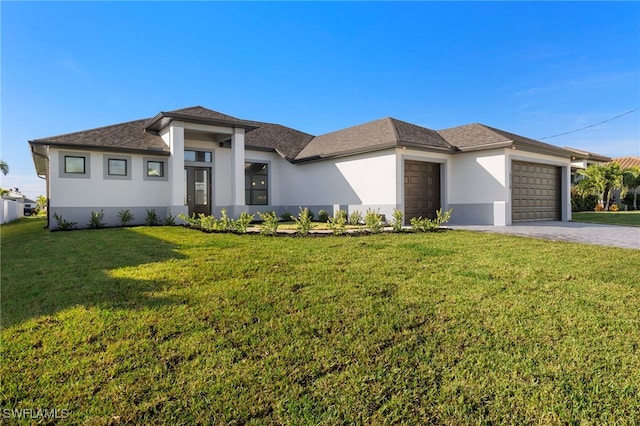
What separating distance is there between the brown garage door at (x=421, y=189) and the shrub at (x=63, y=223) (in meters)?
A: 13.6

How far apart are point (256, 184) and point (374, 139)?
7.01 meters

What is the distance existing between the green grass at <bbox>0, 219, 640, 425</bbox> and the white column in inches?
334

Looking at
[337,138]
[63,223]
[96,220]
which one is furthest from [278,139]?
[63,223]

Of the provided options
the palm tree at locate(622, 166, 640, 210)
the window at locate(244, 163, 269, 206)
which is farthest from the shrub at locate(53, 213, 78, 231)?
the palm tree at locate(622, 166, 640, 210)

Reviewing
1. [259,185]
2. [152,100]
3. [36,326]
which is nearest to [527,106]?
[259,185]

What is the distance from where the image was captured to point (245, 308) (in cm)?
415

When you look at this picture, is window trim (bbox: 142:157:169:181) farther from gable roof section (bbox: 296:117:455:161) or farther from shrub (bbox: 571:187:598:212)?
shrub (bbox: 571:187:598:212)

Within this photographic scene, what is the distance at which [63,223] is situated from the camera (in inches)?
516

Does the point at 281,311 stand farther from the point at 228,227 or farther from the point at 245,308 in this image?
the point at 228,227

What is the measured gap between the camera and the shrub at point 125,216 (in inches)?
559

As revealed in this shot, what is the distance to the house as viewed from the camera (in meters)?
13.8

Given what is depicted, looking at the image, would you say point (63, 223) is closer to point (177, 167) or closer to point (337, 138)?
point (177, 167)

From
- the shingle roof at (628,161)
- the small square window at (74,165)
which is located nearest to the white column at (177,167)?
the small square window at (74,165)

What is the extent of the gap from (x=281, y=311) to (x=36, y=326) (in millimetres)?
2633
